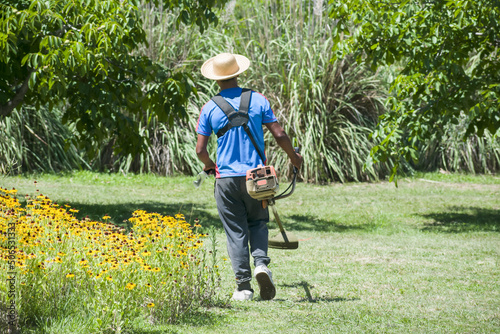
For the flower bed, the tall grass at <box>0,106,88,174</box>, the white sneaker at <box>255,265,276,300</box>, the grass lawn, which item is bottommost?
the grass lawn

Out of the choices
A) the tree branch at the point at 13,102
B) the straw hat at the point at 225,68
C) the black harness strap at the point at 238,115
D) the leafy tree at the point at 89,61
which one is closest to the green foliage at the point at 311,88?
the leafy tree at the point at 89,61

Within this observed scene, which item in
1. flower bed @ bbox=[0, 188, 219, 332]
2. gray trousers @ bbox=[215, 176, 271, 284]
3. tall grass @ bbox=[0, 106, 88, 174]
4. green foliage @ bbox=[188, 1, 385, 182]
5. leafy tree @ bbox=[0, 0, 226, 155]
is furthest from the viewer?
green foliage @ bbox=[188, 1, 385, 182]

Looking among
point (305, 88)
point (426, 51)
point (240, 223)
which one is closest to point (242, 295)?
point (240, 223)

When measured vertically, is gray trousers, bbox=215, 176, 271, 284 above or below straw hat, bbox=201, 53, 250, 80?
below

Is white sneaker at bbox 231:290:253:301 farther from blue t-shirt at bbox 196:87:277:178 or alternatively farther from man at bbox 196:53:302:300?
blue t-shirt at bbox 196:87:277:178

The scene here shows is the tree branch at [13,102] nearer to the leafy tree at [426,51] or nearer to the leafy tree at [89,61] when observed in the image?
the leafy tree at [89,61]

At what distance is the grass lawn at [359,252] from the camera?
14.0 feet

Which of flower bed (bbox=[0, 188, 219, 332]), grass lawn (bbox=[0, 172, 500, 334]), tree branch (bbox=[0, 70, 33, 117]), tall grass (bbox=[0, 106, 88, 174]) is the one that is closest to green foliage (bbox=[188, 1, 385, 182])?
grass lawn (bbox=[0, 172, 500, 334])

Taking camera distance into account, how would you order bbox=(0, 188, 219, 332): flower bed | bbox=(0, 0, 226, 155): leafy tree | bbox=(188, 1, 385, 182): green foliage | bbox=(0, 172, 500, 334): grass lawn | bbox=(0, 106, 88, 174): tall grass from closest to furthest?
bbox=(0, 188, 219, 332): flower bed
bbox=(0, 172, 500, 334): grass lawn
bbox=(0, 0, 226, 155): leafy tree
bbox=(0, 106, 88, 174): tall grass
bbox=(188, 1, 385, 182): green foliage

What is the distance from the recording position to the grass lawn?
4.28 m

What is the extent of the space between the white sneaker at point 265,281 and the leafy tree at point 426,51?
3886mm

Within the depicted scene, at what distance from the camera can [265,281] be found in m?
4.69

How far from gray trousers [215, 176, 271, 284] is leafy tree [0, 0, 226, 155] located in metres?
2.46

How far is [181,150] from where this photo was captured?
44.8 feet
